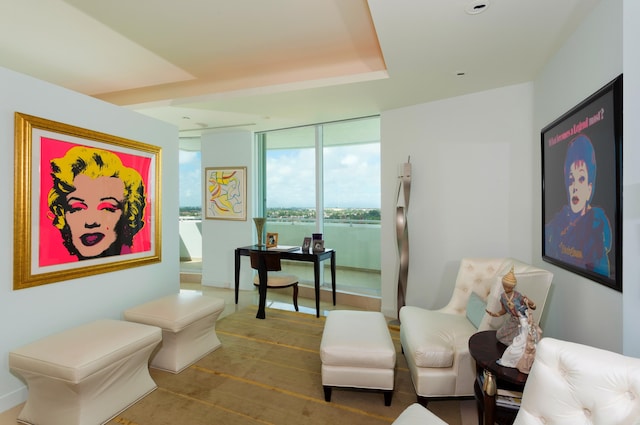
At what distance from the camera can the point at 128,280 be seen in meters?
2.80

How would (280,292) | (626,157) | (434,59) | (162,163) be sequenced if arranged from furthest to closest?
(280,292), (162,163), (434,59), (626,157)

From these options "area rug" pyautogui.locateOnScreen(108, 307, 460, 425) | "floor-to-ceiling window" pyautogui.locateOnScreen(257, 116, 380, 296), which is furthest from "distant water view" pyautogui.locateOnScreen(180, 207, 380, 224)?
"area rug" pyautogui.locateOnScreen(108, 307, 460, 425)

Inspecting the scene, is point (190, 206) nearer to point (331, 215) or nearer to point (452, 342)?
point (331, 215)

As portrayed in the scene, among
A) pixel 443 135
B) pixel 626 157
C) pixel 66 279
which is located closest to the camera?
pixel 626 157

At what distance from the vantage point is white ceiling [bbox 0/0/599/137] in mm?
2031

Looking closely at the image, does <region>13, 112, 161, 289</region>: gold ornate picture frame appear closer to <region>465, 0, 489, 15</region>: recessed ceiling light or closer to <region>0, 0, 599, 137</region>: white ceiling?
<region>0, 0, 599, 137</region>: white ceiling

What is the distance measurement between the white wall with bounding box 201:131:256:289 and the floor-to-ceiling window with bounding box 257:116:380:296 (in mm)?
239

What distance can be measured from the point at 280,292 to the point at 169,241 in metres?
2.07

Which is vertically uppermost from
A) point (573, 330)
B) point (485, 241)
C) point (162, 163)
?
point (162, 163)

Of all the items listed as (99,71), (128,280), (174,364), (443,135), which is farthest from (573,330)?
(99,71)

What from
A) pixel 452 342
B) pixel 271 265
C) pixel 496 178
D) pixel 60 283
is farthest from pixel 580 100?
pixel 60 283

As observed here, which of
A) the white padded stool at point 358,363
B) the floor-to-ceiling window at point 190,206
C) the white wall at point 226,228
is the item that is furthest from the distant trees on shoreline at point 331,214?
the white padded stool at point 358,363

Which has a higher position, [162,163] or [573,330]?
[162,163]

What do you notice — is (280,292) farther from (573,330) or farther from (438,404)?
(573,330)
